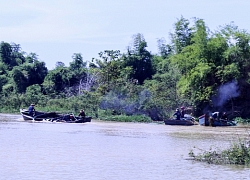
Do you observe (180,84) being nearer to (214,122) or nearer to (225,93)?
(225,93)

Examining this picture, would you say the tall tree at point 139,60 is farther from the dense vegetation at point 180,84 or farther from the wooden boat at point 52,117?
the wooden boat at point 52,117

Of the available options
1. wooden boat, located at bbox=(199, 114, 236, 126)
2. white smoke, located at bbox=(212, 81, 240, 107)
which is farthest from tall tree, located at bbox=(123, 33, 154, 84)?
wooden boat, located at bbox=(199, 114, 236, 126)

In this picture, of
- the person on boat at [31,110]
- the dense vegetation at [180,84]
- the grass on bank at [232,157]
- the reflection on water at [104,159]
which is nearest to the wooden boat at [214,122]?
the dense vegetation at [180,84]

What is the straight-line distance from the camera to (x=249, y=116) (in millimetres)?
37562

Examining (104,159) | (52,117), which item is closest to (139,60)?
(52,117)

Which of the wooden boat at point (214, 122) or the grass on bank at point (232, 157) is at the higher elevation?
the wooden boat at point (214, 122)

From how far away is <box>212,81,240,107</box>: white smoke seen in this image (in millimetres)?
37844

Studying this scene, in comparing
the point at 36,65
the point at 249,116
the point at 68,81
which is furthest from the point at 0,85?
the point at 249,116

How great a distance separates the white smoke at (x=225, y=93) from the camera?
3784 centimetres

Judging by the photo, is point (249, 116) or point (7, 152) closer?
point (7, 152)

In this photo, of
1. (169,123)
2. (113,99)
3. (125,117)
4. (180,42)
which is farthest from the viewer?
(180,42)

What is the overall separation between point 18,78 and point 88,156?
45298mm

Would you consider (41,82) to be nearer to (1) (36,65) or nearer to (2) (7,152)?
(1) (36,65)

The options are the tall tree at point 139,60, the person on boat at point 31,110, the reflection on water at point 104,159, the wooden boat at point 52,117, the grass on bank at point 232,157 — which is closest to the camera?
the reflection on water at point 104,159
